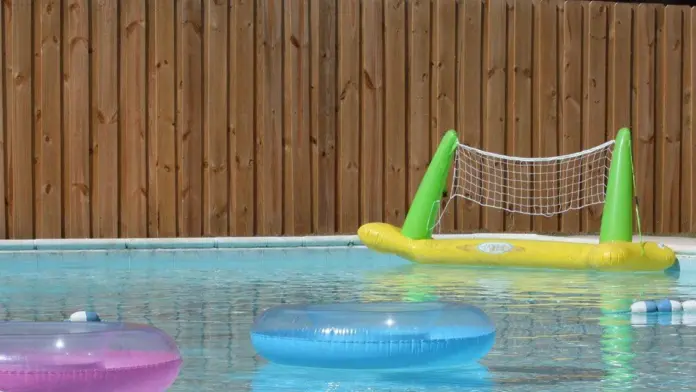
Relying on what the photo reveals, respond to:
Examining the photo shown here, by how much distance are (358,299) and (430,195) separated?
256 cm

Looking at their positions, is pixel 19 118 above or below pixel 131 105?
below

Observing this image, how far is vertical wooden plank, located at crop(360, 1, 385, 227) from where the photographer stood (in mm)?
10945

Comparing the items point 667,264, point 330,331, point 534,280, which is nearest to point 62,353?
point 330,331

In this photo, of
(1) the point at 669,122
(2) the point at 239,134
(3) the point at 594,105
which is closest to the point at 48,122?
(2) the point at 239,134

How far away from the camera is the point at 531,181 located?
448 inches

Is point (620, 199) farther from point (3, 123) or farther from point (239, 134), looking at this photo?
point (3, 123)

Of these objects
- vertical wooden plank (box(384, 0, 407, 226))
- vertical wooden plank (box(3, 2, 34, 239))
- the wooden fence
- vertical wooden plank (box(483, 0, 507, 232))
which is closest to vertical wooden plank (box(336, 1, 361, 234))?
the wooden fence

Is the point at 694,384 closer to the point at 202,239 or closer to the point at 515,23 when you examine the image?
the point at 202,239

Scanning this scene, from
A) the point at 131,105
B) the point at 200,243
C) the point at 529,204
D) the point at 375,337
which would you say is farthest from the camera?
the point at 529,204

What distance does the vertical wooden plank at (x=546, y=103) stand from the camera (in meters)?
11.4

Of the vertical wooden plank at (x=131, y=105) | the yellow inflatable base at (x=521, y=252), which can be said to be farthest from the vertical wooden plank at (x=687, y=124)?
the vertical wooden plank at (x=131, y=105)

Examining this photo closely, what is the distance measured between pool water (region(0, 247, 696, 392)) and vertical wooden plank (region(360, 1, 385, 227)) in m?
0.72

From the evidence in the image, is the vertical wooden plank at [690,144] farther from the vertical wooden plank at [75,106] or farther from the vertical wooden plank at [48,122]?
the vertical wooden plank at [48,122]

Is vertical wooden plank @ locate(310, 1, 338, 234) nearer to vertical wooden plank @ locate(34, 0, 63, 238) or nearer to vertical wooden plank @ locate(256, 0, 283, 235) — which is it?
vertical wooden plank @ locate(256, 0, 283, 235)
